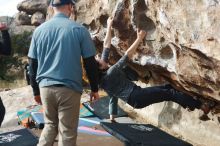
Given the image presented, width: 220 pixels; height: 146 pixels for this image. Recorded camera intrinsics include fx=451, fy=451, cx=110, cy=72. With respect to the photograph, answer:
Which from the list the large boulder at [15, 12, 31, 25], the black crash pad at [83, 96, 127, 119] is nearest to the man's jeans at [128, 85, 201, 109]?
the black crash pad at [83, 96, 127, 119]

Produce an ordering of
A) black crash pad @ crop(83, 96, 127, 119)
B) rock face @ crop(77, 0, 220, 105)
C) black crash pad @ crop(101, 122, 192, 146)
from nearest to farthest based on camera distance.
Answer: rock face @ crop(77, 0, 220, 105) → black crash pad @ crop(101, 122, 192, 146) → black crash pad @ crop(83, 96, 127, 119)

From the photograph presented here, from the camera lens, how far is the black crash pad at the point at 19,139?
7.27m

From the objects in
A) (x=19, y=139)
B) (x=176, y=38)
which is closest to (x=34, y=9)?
(x=19, y=139)

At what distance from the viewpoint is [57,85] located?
494cm

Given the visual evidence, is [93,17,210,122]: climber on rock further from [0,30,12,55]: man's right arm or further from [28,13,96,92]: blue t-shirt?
[28,13,96,92]: blue t-shirt

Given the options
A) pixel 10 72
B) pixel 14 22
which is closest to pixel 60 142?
pixel 10 72

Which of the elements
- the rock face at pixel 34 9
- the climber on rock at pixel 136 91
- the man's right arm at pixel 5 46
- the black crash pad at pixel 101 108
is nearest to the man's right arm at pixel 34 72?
the man's right arm at pixel 5 46

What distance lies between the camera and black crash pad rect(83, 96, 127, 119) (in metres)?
9.62

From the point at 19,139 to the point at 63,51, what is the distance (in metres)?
3.14

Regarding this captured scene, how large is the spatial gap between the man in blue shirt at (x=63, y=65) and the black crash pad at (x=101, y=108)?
453 centimetres

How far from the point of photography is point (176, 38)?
19.0 ft

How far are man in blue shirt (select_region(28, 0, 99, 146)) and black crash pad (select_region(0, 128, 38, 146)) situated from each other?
7.61 ft

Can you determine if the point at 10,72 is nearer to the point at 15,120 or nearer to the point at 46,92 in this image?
the point at 15,120

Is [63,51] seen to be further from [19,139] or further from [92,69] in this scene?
[19,139]
